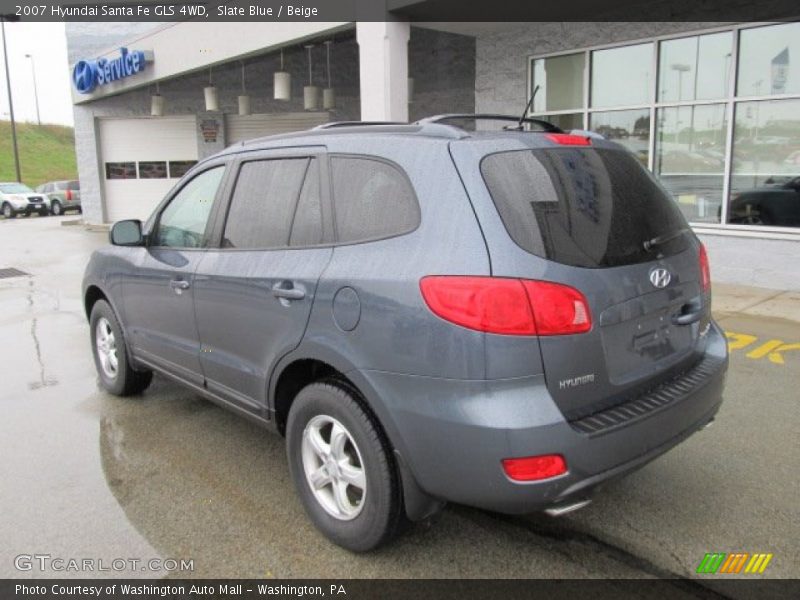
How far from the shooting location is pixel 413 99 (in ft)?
45.3

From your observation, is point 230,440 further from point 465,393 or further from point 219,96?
point 219,96

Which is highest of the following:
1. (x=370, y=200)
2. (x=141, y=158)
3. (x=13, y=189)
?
(x=141, y=158)

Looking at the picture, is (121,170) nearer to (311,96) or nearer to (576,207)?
(311,96)

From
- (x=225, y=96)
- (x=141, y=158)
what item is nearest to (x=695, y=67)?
(x=225, y=96)

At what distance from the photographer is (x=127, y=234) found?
4316 millimetres

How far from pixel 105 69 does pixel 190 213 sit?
54.8 ft

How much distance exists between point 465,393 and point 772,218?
25.0 feet

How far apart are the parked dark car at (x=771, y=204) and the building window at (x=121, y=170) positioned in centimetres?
1816

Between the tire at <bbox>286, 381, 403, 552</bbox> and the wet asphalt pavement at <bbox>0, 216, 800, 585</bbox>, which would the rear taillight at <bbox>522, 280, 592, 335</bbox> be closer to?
the tire at <bbox>286, 381, 403, 552</bbox>

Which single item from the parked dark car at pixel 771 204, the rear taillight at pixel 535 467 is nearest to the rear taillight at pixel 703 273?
the rear taillight at pixel 535 467

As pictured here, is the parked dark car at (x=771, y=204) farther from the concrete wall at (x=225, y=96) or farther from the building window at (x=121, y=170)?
the building window at (x=121, y=170)

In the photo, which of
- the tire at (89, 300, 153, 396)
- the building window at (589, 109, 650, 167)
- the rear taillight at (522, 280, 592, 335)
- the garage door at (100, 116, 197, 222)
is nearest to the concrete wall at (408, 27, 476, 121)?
the building window at (589, 109, 650, 167)

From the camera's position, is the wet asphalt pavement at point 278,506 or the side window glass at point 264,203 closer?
the wet asphalt pavement at point 278,506

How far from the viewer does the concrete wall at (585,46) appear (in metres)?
8.23
